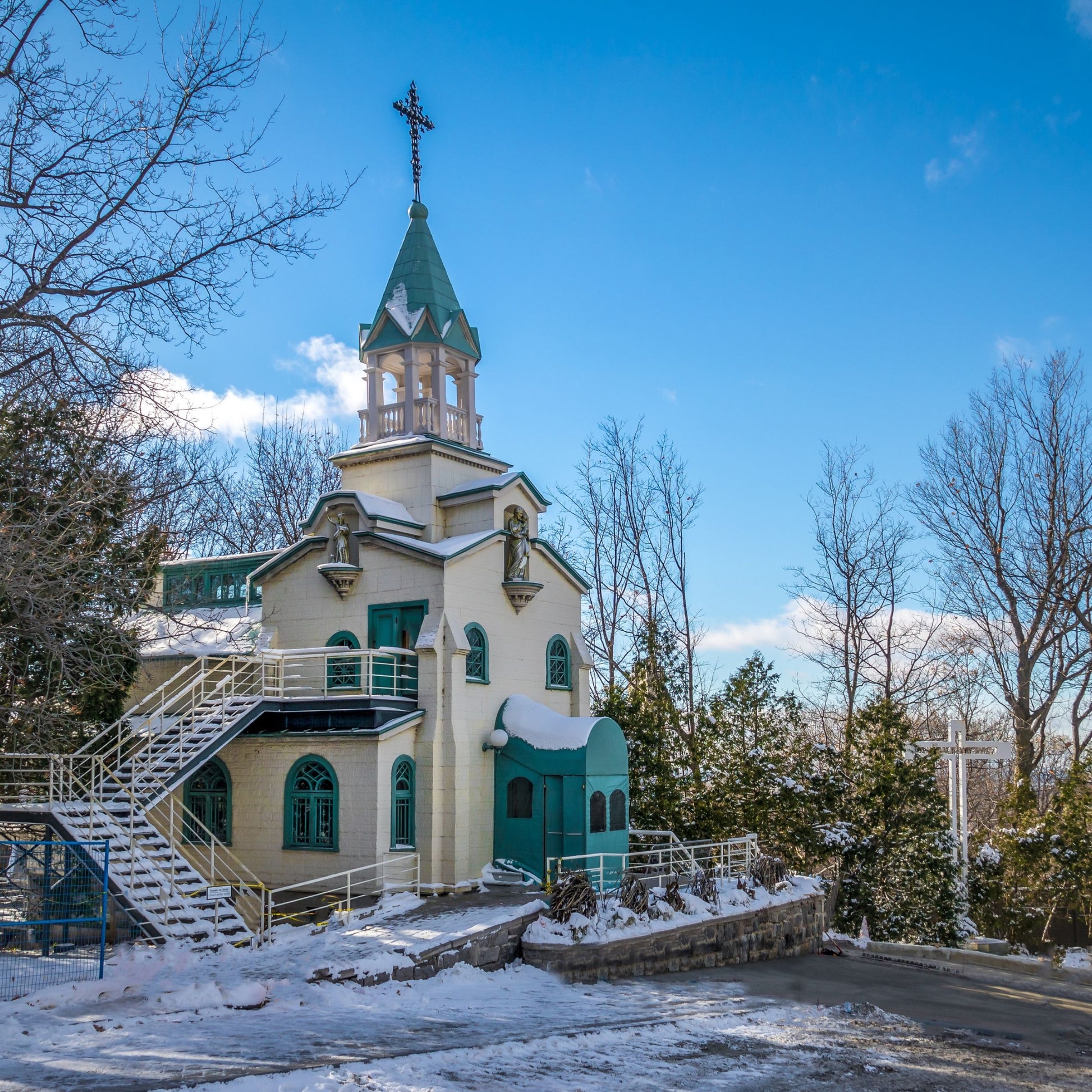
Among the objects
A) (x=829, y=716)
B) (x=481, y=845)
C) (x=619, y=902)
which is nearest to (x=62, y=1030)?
(x=619, y=902)

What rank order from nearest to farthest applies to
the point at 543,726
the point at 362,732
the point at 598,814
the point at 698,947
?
the point at 698,947 < the point at 362,732 < the point at 598,814 < the point at 543,726

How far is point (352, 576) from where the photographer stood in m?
21.7

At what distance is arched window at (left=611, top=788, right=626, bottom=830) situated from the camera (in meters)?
20.8

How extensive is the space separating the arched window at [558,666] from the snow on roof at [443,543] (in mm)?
3244

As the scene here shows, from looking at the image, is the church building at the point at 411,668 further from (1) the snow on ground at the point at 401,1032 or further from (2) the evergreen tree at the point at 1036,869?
(2) the evergreen tree at the point at 1036,869

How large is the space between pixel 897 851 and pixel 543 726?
32.7 feet

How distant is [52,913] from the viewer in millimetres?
16078

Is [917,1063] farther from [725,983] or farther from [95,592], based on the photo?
[95,592]

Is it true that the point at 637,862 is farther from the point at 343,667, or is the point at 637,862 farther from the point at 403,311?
the point at 403,311

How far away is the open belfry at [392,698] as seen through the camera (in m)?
18.7

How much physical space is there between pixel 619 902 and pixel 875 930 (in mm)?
10997

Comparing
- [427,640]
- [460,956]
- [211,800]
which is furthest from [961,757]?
[211,800]

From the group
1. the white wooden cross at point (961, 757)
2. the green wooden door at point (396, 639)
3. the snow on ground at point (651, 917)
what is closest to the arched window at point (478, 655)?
the green wooden door at point (396, 639)

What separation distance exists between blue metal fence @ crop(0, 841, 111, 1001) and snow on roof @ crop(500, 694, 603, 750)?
8249 millimetres
